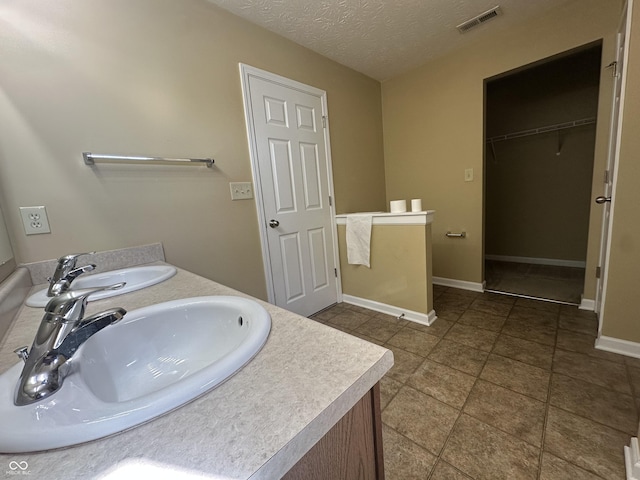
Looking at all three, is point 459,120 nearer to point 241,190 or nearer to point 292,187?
point 292,187

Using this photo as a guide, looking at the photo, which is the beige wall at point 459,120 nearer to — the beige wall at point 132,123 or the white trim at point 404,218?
the white trim at point 404,218

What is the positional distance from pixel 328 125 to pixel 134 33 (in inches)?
57.1

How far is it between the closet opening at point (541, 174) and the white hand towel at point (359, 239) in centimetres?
141

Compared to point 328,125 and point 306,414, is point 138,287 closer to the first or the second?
point 306,414

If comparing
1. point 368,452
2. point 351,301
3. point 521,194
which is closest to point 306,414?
point 368,452

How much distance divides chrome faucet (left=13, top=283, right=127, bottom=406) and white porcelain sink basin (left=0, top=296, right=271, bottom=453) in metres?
0.02

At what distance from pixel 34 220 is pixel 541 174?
4.53 meters

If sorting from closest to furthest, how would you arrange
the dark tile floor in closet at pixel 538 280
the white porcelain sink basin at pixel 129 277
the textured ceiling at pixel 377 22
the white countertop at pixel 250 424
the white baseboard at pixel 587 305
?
the white countertop at pixel 250 424 < the white porcelain sink basin at pixel 129 277 < the textured ceiling at pixel 377 22 < the white baseboard at pixel 587 305 < the dark tile floor in closet at pixel 538 280

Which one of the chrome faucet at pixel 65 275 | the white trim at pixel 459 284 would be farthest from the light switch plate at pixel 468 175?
the chrome faucet at pixel 65 275

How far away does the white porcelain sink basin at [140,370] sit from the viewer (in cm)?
32

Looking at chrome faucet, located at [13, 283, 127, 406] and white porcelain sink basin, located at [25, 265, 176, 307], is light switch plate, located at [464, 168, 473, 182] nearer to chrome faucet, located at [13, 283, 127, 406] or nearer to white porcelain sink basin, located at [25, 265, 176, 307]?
white porcelain sink basin, located at [25, 265, 176, 307]

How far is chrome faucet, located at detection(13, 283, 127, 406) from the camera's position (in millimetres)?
378

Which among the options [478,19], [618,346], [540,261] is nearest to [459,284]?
[618,346]

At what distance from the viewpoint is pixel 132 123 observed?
137cm
